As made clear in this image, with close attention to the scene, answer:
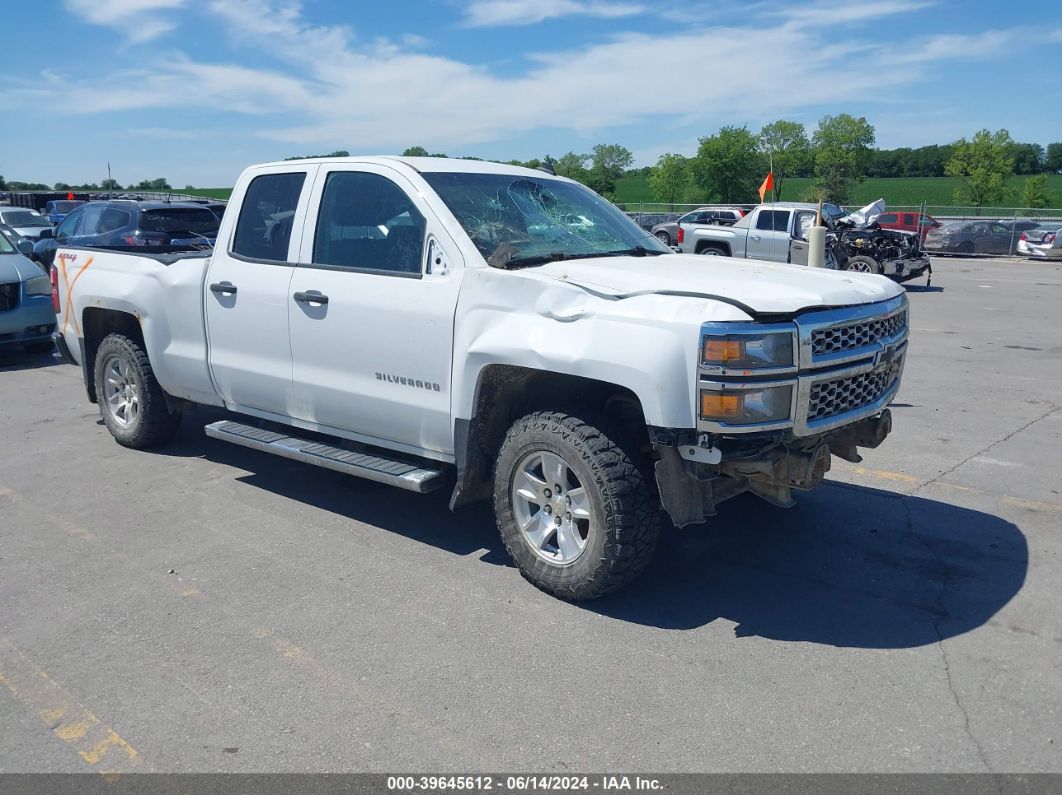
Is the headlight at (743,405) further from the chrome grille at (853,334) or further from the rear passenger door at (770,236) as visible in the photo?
the rear passenger door at (770,236)

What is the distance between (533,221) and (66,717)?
324 cm

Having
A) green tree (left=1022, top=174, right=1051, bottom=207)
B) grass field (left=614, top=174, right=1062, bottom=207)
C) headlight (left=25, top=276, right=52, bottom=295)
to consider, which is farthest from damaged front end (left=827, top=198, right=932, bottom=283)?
grass field (left=614, top=174, right=1062, bottom=207)

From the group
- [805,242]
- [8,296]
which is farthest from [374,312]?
[805,242]

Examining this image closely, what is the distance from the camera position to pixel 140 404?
672 centimetres

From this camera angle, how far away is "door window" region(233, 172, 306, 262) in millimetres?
5543

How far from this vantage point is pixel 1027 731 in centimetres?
329

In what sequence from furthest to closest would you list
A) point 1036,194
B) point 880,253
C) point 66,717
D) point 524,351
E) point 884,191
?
point 884,191, point 1036,194, point 880,253, point 524,351, point 66,717

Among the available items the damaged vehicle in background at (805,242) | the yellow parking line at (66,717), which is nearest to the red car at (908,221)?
the damaged vehicle in background at (805,242)

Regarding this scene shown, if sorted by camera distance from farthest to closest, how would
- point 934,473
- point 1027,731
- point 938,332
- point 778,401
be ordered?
point 938,332, point 934,473, point 778,401, point 1027,731

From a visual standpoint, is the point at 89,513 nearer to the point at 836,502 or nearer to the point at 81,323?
the point at 81,323

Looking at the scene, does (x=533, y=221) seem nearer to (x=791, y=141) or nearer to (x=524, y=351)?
(x=524, y=351)

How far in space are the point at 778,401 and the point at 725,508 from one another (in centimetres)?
196

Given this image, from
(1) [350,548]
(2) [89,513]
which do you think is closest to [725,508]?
(1) [350,548]

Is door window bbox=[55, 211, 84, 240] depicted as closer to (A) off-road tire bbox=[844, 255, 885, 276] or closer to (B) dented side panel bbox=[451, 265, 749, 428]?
(B) dented side panel bbox=[451, 265, 749, 428]
